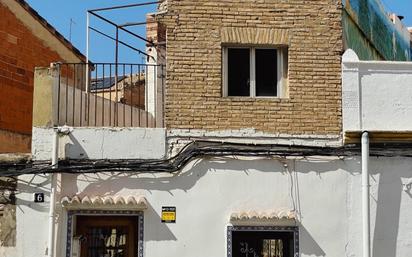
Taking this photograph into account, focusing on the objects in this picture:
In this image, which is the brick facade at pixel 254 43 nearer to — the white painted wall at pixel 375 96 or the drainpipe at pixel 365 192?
the white painted wall at pixel 375 96

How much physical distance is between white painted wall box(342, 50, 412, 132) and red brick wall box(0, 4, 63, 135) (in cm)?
639

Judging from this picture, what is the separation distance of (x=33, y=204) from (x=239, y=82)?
150 inches

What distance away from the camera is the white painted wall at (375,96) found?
11191 millimetres

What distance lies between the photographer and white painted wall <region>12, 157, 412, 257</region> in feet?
35.1

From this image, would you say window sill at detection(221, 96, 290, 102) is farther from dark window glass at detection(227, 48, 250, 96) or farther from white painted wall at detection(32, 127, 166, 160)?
white painted wall at detection(32, 127, 166, 160)

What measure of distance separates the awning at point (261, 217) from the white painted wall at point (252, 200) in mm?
172

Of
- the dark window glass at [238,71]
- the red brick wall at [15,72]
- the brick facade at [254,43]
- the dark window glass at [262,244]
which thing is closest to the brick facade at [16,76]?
the red brick wall at [15,72]

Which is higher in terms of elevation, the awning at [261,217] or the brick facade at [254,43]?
the brick facade at [254,43]

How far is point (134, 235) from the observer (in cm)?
1099

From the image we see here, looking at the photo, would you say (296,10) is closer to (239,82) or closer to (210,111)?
(239,82)

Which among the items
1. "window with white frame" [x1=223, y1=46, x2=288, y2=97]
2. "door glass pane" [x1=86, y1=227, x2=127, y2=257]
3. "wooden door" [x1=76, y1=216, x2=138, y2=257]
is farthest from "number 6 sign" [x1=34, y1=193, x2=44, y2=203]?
"window with white frame" [x1=223, y1=46, x2=288, y2=97]

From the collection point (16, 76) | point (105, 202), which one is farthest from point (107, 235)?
A: point (16, 76)

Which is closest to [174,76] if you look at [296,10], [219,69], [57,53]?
[219,69]

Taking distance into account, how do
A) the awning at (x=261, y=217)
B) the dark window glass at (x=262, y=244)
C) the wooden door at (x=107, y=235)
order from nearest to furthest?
the awning at (x=261, y=217) < the wooden door at (x=107, y=235) < the dark window glass at (x=262, y=244)
